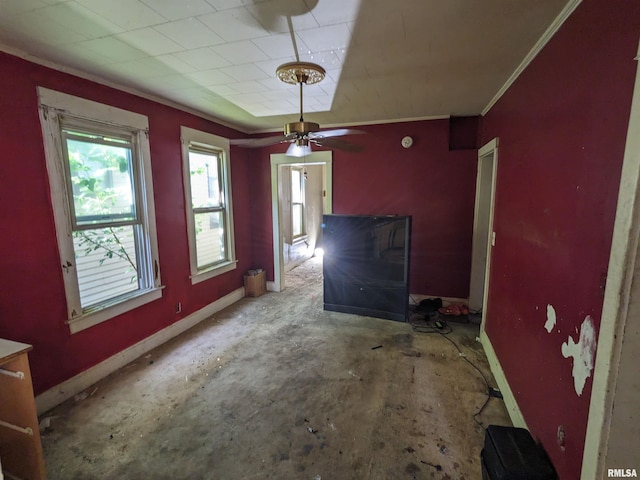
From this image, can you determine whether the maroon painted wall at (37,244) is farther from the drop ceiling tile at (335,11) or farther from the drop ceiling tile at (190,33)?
the drop ceiling tile at (335,11)

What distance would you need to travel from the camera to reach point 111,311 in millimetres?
2479

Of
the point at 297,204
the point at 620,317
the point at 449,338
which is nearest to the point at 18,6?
the point at 620,317

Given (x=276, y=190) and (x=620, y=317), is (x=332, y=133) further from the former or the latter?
(x=276, y=190)

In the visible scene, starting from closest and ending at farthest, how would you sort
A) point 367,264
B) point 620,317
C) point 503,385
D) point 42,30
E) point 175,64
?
point 620,317 < point 42,30 < point 175,64 < point 503,385 < point 367,264

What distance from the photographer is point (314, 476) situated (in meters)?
1.56

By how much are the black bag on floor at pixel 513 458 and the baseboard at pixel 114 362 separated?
2.84 metres

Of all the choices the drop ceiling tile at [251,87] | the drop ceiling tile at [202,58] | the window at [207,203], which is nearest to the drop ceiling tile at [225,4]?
the drop ceiling tile at [202,58]

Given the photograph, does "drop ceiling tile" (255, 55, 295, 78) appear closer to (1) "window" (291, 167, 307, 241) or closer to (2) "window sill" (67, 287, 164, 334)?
(2) "window sill" (67, 287, 164, 334)

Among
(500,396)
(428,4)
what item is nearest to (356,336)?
(500,396)

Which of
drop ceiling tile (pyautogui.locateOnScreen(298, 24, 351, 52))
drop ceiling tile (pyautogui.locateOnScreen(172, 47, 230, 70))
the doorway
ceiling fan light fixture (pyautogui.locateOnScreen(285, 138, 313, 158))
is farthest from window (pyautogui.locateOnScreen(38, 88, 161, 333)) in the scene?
the doorway

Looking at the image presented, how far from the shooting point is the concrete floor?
64.3 inches

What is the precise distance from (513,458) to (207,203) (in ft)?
11.9

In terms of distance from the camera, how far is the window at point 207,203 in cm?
330

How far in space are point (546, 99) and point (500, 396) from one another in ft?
6.70
